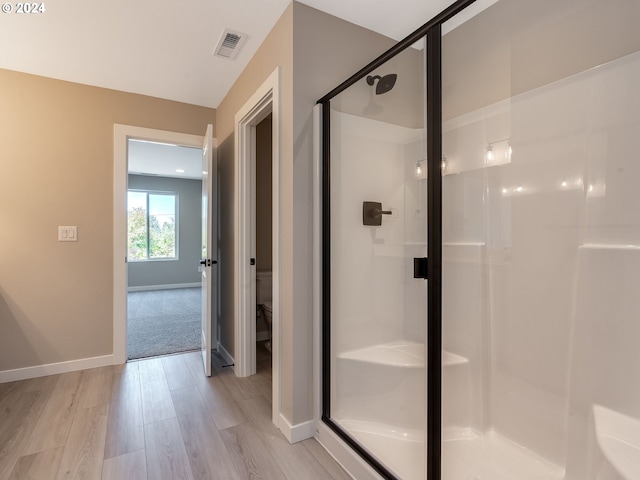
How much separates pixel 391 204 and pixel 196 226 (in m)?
6.58

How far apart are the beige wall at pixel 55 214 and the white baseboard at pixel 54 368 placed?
0.04 meters

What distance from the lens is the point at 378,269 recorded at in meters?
1.75

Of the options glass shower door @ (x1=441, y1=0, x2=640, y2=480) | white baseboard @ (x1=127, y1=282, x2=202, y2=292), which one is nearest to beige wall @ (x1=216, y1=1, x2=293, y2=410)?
glass shower door @ (x1=441, y1=0, x2=640, y2=480)

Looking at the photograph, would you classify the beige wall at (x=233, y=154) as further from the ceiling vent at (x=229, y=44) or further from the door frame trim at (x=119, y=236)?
the door frame trim at (x=119, y=236)

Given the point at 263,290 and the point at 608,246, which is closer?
the point at 608,246

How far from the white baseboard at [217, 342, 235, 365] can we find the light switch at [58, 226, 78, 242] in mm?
1605

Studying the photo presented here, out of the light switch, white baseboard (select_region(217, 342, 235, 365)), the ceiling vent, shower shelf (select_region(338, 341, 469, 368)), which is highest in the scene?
the ceiling vent

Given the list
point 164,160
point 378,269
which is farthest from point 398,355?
point 164,160

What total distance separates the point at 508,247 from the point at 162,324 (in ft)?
13.4

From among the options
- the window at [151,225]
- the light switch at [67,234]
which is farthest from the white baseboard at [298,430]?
the window at [151,225]

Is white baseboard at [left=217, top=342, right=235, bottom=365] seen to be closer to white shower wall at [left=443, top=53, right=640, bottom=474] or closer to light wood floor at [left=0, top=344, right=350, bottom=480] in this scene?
light wood floor at [left=0, top=344, right=350, bottom=480]

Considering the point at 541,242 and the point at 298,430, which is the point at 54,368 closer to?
the point at 298,430

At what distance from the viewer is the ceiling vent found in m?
2.07

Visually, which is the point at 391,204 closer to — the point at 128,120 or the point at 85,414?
the point at 85,414
